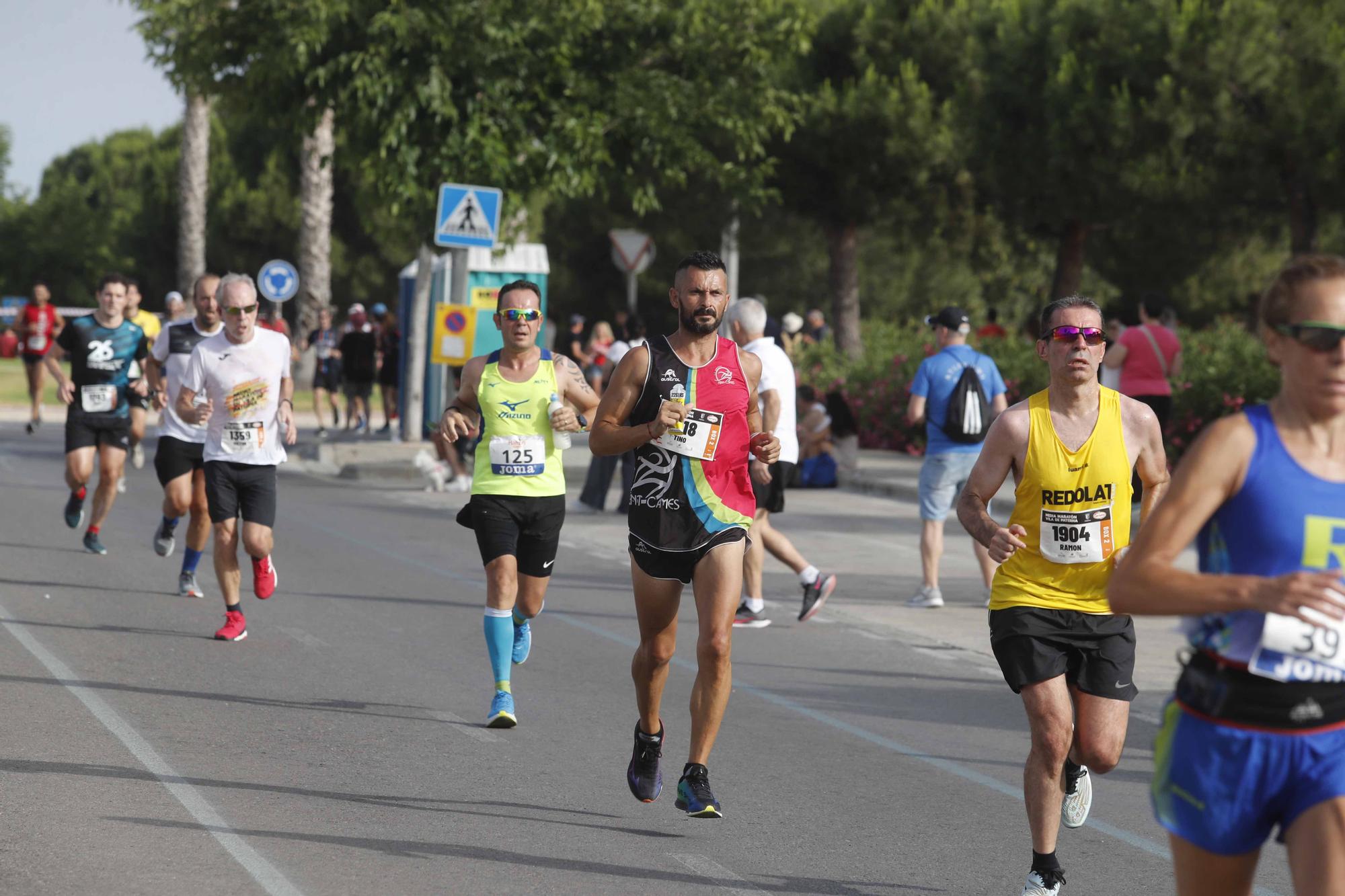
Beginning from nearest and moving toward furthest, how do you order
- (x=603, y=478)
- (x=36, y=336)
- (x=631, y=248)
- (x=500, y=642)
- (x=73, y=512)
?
1. (x=500, y=642)
2. (x=73, y=512)
3. (x=603, y=478)
4. (x=631, y=248)
5. (x=36, y=336)

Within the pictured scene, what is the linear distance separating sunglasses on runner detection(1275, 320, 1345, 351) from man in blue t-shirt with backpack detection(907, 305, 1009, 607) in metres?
7.63

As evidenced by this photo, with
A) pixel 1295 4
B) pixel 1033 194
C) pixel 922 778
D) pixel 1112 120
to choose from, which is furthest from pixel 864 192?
pixel 922 778

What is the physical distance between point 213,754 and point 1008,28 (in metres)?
25.1

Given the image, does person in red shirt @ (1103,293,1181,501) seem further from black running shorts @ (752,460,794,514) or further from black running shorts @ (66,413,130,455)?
black running shorts @ (66,413,130,455)

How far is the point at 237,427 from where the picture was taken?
9.24 metres

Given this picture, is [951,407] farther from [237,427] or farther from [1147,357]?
[237,427]

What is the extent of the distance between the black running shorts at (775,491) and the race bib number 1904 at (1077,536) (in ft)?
17.8

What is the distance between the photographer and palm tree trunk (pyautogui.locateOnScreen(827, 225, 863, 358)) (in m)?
33.8

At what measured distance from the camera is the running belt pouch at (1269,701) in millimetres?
3230

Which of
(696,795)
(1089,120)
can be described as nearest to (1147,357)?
(696,795)

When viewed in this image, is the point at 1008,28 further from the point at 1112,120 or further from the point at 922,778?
the point at 922,778

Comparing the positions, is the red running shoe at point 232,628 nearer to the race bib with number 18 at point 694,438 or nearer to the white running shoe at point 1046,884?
the race bib with number 18 at point 694,438

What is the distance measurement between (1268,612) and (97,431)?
10.9m

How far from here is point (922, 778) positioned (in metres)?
6.93
